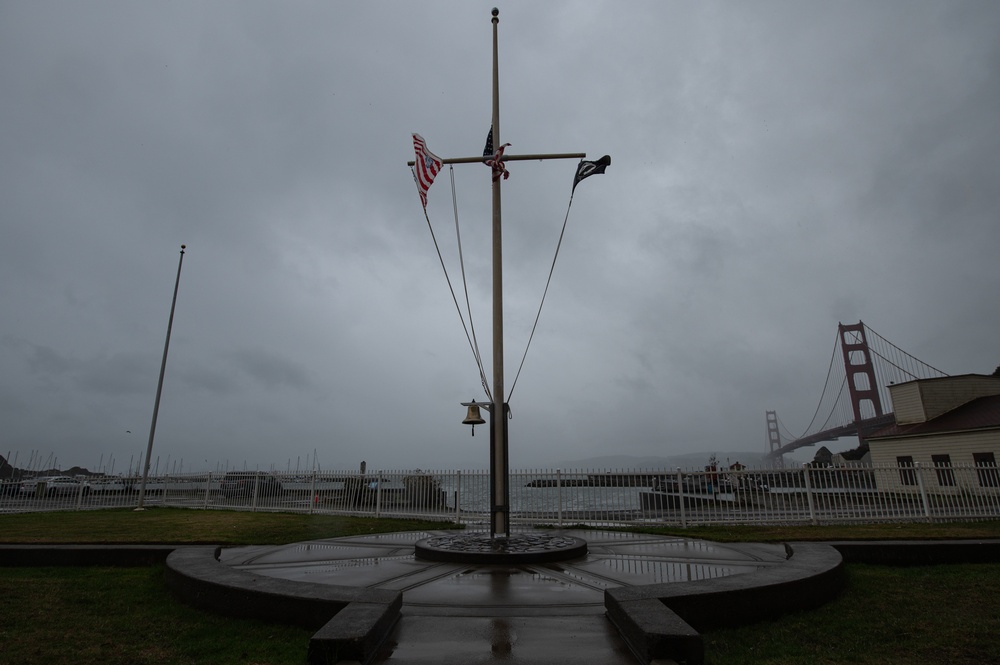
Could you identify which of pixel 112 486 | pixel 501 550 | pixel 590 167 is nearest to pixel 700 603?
pixel 501 550

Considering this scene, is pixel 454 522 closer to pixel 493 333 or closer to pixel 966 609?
pixel 493 333

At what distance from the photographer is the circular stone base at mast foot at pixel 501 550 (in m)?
6.92

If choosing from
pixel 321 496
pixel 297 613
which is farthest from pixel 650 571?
pixel 321 496

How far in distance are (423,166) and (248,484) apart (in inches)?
590

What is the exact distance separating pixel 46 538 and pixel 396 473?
7.87m

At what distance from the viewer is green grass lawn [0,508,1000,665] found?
3.91m

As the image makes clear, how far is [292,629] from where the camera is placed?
14.6ft

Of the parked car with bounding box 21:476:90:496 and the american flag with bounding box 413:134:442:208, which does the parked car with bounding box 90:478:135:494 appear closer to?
the parked car with bounding box 21:476:90:496

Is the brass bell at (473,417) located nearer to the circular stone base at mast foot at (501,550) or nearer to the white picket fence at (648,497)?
the circular stone base at mast foot at (501,550)

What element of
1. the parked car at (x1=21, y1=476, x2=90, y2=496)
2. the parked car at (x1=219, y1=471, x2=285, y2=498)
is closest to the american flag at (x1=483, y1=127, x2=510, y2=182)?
the parked car at (x1=219, y1=471, x2=285, y2=498)

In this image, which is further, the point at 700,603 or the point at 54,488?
the point at 54,488

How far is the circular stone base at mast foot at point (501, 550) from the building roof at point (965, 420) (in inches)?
919

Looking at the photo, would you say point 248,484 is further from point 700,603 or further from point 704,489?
point 700,603

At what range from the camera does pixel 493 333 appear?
9367 millimetres
